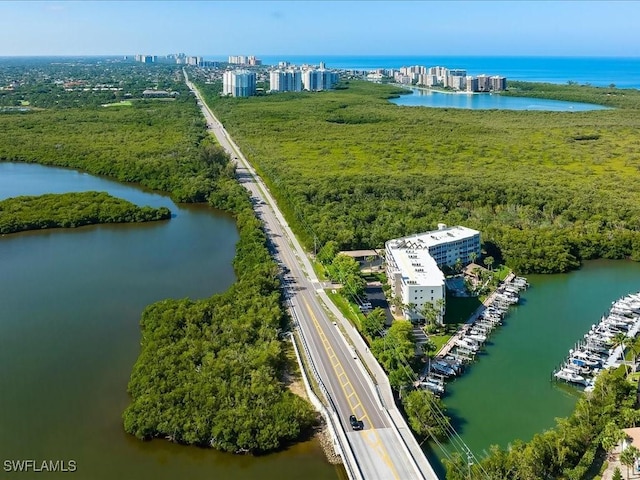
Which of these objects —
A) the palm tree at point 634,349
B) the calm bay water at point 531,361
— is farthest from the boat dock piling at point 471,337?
the palm tree at point 634,349

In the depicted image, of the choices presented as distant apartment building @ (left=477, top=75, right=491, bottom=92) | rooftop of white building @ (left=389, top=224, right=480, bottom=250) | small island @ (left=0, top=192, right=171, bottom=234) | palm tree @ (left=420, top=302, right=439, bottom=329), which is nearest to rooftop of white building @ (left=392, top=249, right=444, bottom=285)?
rooftop of white building @ (left=389, top=224, right=480, bottom=250)

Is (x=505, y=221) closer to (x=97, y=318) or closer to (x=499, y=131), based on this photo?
(x=97, y=318)

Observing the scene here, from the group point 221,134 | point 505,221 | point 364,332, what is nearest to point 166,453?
point 364,332

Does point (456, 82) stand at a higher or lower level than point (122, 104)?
higher

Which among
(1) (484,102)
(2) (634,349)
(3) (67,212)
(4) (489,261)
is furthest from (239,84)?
(2) (634,349)

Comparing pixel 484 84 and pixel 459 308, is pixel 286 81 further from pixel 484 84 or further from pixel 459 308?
pixel 459 308
